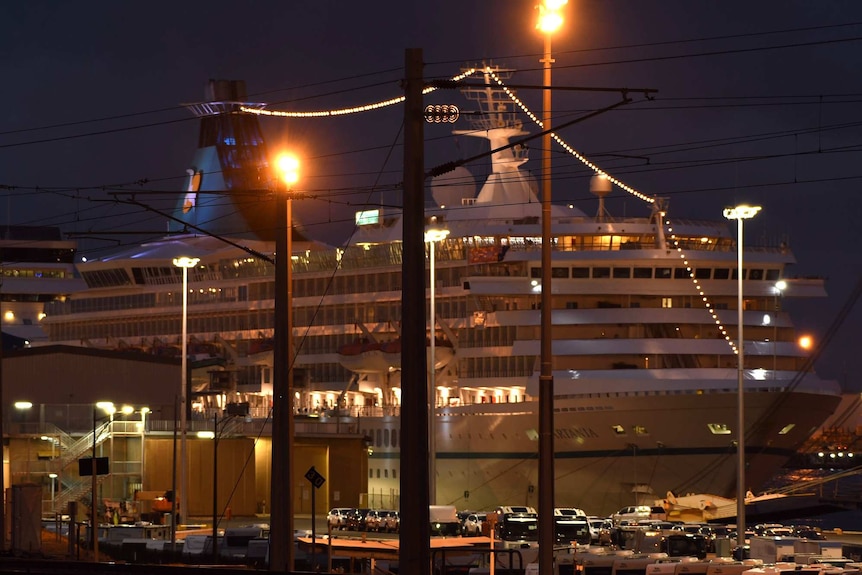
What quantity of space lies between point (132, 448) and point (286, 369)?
32.4 metres

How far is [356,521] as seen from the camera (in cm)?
5222

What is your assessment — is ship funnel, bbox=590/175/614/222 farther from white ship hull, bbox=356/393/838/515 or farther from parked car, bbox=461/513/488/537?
parked car, bbox=461/513/488/537

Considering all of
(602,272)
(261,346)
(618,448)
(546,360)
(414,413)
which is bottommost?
(618,448)

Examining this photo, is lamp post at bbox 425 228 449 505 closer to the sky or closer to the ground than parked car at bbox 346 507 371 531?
closer to the sky

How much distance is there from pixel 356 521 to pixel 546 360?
1101 inches

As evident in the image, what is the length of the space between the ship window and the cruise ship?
0.13 feet

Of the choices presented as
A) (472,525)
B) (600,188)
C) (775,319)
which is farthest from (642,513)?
(600,188)

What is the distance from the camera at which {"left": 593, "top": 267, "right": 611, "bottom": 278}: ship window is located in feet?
201

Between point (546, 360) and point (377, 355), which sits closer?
point (546, 360)

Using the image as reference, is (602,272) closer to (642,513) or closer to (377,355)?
(377,355)

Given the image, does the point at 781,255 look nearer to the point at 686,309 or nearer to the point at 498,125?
the point at 686,309

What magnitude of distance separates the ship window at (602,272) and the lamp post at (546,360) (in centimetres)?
3354

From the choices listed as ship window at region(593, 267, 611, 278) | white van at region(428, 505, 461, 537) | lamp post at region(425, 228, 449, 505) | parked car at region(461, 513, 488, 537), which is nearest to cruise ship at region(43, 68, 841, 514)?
ship window at region(593, 267, 611, 278)

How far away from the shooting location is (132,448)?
5750 cm
